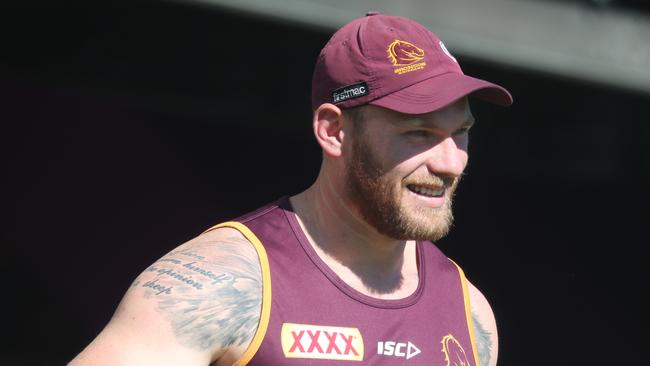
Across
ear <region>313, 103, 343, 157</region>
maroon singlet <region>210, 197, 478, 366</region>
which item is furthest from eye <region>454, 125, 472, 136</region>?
maroon singlet <region>210, 197, 478, 366</region>

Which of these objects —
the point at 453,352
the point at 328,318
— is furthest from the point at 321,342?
the point at 453,352

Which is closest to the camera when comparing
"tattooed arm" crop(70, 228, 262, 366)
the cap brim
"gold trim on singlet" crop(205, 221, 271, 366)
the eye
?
"tattooed arm" crop(70, 228, 262, 366)

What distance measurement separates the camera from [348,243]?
2863 mm

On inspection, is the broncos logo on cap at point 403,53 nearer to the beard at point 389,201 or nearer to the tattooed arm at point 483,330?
the beard at point 389,201

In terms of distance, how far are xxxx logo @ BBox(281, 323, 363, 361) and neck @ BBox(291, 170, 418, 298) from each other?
17cm

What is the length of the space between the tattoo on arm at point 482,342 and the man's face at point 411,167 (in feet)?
1.37

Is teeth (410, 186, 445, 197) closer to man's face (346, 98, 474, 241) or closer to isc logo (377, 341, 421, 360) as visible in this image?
man's face (346, 98, 474, 241)

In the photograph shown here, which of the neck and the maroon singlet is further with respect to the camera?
the neck

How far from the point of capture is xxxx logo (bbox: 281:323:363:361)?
2.56 meters

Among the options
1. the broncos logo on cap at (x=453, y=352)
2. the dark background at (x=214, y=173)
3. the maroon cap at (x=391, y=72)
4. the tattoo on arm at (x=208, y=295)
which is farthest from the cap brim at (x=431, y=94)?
the dark background at (x=214, y=173)

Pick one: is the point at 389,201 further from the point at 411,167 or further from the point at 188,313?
the point at 188,313

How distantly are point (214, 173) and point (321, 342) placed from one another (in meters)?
5.07

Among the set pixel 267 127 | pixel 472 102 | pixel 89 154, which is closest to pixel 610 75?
pixel 472 102

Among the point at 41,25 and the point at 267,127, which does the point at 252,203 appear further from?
the point at 41,25
